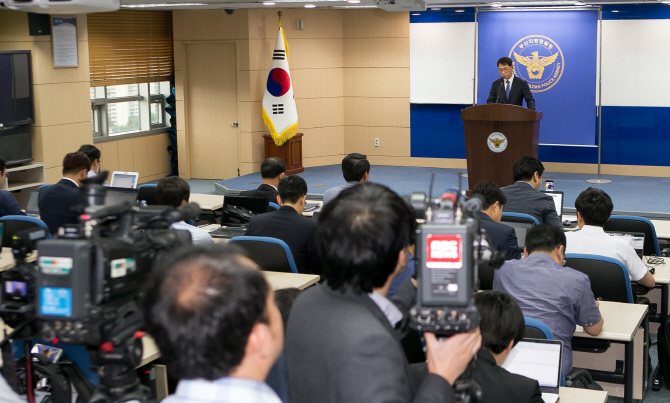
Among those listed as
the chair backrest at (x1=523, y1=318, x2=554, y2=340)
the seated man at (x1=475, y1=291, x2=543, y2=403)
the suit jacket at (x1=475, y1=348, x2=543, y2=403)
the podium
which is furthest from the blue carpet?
the suit jacket at (x1=475, y1=348, x2=543, y2=403)

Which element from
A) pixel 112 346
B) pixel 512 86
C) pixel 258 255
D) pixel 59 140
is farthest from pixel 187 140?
pixel 112 346

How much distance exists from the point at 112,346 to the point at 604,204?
11.2ft

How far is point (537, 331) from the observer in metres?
3.01

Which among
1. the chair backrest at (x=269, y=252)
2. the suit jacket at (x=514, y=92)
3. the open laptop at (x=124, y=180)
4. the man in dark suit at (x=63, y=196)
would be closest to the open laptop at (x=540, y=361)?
the chair backrest at (x=269, y=252)

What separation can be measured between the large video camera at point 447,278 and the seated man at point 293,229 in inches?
114

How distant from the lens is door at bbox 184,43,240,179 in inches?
430

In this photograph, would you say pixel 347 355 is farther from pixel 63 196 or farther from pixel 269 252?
pixel 63 196

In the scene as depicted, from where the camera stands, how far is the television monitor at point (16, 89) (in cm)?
816

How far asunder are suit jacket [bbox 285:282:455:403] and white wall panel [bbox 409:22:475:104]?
31.4 ft

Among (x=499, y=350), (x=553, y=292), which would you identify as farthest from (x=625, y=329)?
(x=499, y=350)

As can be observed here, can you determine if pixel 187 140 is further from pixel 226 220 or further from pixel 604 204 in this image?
pixel 604 204

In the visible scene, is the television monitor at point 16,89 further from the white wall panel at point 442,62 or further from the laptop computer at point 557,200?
the laptop computer at point 557,200

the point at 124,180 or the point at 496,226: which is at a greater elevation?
the point at 124,180

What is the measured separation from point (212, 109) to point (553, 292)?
27.4ft
